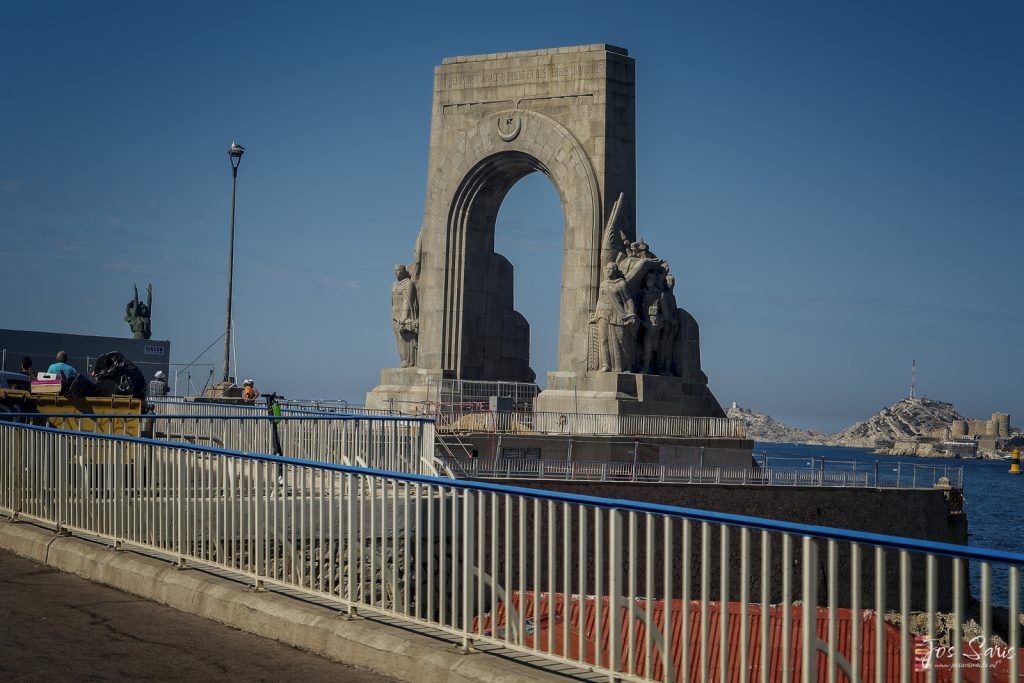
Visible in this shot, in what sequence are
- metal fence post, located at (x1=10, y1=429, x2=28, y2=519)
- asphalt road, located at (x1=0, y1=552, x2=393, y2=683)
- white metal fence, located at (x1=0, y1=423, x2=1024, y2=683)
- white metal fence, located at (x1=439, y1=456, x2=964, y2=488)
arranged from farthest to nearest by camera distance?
white metal fence, located at (x1=439, y1=456, x2=964, y2=488), metal fence post, located at (x1=10, y1=429, x2=28, y2=519), asphalt road, located at (x1=0, y1=552, x2=393, y2=683), white metal fence, located at (x1=0, y1=423, x2=1024, y2=683)

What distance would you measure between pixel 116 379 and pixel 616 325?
16433mm

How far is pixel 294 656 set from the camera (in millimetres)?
7848

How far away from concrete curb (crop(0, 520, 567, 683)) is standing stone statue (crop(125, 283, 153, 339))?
4375 centimetres

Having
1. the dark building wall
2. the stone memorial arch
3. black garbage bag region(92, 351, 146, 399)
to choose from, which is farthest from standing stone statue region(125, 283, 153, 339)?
black garbage bag region(92, 351, 146, 399)

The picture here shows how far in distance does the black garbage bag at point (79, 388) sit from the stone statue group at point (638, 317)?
1687 cm

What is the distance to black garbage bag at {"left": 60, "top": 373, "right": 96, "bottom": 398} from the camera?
1911 centimetres

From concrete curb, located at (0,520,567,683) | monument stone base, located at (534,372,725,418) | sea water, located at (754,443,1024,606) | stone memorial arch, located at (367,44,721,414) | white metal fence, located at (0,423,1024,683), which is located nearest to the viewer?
white metal fence, located at (0,423,1024,683)

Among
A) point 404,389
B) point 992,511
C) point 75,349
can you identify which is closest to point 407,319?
point 404,389

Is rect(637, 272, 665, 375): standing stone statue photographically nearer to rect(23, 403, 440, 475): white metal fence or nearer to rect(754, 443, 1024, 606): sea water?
rect(754, 443, 1024, 606): sea water

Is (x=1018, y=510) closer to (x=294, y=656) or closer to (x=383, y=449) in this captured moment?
(x=383, y=449)

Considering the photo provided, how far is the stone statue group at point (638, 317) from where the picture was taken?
33.8 m

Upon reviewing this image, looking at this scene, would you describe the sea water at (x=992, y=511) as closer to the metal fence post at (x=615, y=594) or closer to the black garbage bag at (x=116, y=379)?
the black garbage bag at (x=116, y=379)

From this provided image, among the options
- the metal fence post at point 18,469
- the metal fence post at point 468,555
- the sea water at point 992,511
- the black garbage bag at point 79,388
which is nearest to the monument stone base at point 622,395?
the sea water at point 992,511

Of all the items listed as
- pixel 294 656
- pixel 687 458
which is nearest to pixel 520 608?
pixel 294 656
